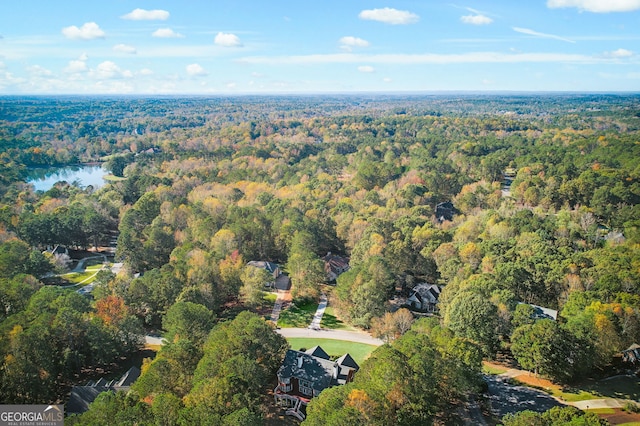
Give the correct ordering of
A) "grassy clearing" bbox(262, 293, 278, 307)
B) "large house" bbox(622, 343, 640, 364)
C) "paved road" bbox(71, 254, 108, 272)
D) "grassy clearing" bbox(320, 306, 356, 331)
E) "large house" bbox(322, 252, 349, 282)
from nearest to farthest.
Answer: "large house" bbox(622, 343, 640, 364) < "grassy clearing" bbox(320, 306, 356, 331) < "grassy clearing" bbox(262, 293, 278, 307) < "large house" bbox(322, 252, 349, 282) < "paved road" bbox(71, 254, 108, 272)

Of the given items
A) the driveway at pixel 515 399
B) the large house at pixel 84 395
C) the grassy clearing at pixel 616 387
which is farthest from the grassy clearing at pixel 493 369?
the large house at pixel 84 395

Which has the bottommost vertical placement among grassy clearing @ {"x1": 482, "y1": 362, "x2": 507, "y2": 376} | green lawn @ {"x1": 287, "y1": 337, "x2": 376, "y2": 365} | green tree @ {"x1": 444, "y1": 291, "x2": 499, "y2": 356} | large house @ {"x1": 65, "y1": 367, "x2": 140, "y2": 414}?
grassy clearing @ {"x1": 482, "y1": 362, "x2": 507, "y2": 376}

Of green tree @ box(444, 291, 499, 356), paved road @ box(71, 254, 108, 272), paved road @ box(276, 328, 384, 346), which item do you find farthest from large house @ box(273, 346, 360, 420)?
paved road @ box(71, 254, 108, 272)

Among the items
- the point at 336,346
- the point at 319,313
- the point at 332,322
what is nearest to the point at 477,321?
the point at 336,346

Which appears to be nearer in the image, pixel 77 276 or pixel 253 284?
pixel 253 284

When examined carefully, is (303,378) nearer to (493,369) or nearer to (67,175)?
(493,369)

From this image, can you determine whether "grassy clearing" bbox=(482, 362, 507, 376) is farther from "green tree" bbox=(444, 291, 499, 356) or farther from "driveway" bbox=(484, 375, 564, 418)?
"driveway" bbox=(484, 375, 564, 418)
